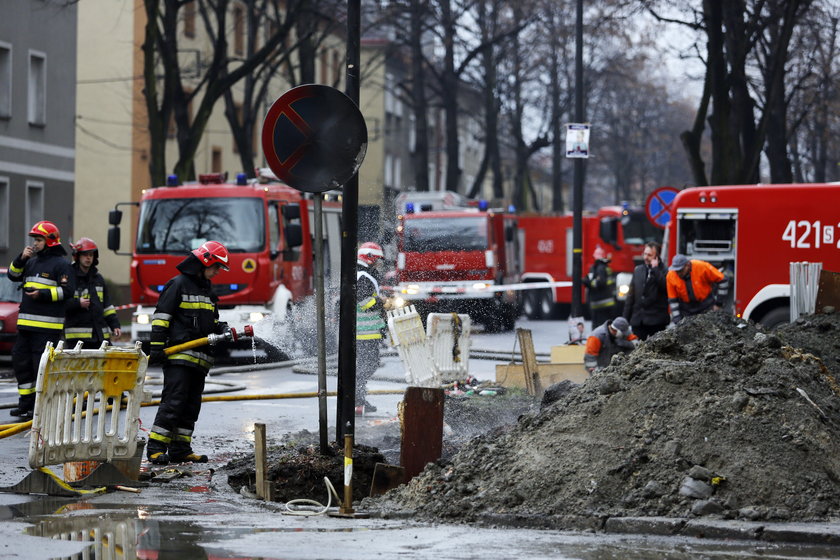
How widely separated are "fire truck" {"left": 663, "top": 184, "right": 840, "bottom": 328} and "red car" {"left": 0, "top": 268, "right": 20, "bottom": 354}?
937 centimetres

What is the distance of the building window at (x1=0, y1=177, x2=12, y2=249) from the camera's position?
3275 cm

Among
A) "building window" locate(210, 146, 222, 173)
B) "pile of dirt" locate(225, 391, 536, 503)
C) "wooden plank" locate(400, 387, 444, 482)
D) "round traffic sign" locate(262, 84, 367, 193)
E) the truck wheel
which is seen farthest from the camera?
"building window" locate(210, 146, 222, 173)

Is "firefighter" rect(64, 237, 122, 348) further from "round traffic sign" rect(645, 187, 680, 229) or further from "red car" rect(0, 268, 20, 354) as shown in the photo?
"round traffic sign" rect(645, 187, 680, 229)

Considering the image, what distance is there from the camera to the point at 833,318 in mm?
13938

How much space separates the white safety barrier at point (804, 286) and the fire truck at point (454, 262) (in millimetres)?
14098

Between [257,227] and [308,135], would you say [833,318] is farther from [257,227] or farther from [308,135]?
[257,227]

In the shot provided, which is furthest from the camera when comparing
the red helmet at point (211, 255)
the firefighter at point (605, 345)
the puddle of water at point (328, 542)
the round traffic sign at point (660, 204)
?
the round traffic sign at point (660, 204)

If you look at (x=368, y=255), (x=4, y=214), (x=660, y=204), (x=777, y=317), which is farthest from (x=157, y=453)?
(x=4, y=214)

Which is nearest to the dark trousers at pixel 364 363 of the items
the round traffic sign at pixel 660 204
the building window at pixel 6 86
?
the round traffic sign at pixel 660 204

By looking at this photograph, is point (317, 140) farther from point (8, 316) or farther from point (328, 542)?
point (8, 316)

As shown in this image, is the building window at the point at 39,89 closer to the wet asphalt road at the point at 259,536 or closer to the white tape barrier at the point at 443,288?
the white tape barrier at the point at 443,288

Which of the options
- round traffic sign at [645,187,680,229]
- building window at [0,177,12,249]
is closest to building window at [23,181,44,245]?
building window at [0,177,12,249]

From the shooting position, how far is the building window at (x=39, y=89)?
34.6m

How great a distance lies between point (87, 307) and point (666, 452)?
7.54 metres
